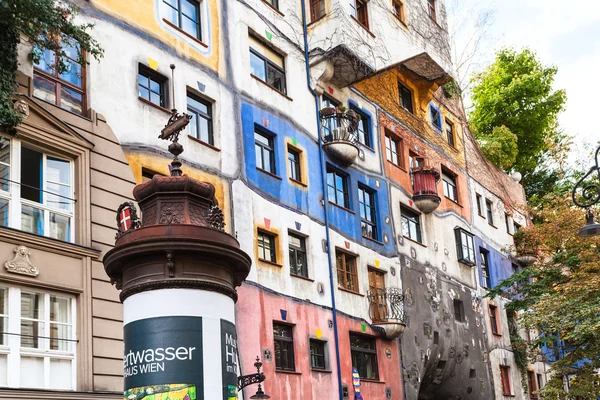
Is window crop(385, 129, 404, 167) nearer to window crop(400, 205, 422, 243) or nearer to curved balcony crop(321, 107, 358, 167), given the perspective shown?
window crop(400, 205, 422, 243)

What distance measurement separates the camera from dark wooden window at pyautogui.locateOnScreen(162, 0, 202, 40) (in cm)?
1845

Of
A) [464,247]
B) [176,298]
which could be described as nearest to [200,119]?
[176,298]

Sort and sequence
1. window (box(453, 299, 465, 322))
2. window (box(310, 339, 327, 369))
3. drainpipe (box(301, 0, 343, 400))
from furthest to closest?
window (box(453, 299, 465, 322)) → drainpipe (box(301, 0, 343, 400)) → window (box(310, 339, 327, 369))

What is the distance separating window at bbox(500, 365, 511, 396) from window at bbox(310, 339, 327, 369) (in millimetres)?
12551

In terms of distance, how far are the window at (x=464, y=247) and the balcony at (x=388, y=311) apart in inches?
249

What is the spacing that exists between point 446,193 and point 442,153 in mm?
1530

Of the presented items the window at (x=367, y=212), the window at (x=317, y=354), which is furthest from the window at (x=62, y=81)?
the window at (x=367, y=212)

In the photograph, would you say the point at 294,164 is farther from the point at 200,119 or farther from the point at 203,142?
the point at 203,142

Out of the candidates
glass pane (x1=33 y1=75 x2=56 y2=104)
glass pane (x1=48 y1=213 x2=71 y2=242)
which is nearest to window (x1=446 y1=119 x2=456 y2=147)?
glass pane (x1=33 y1=75 x2=56 y2=104)

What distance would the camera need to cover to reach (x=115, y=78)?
1606 centimetres

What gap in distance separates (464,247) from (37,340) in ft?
64.0

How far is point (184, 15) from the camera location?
62.2 feet

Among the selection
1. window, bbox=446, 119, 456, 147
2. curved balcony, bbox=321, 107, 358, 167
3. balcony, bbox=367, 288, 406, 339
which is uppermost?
window, bbox=446, 119, 456, 147

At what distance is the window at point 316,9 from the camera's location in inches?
955
